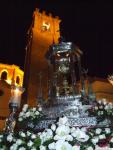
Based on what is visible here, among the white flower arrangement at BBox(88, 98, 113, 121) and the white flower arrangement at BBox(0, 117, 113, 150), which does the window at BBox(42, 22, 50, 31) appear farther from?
the white flower arrangement at BBox(0, 117, 113, 150)

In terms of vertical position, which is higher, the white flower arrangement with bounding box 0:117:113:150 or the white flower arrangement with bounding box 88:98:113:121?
the white flower arrangement with bounding box 88:98:113:121

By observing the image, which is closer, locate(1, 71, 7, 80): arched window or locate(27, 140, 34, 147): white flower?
locate(27, 140, 34, 147): white flower

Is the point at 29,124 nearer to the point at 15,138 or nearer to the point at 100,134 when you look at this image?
the point at 15,138

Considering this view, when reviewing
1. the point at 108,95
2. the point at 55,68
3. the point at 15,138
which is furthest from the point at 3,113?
the point at 15,138

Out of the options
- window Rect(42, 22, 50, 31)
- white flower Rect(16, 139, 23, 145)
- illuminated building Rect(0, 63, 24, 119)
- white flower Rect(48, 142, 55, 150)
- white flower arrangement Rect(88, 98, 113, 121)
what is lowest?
white flower Rect(48, 142, 55, 150)

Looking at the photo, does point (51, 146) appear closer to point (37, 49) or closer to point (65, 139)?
point (65, 139)

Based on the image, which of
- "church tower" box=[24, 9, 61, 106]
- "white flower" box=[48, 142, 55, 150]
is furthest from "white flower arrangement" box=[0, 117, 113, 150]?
"church tower" box=[24, 9, 61, 106]

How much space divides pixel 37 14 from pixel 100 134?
2499 centimetres

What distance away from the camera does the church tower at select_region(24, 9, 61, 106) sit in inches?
879

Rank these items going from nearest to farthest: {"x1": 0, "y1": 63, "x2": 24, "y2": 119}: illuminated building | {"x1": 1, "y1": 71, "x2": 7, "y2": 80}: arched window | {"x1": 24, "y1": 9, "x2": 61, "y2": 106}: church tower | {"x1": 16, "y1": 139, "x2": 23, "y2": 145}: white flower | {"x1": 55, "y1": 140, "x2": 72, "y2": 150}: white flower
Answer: {"x1": 55, "y1": 140, "x2": 72, "y2": 150}: white flower
{"x1": 16, "y1": 139, "x2": 23, "y2": 145}: white flower
{"x1": 24, "y1": 9, "x2": 61, "y2": 106}: church tower
{"x1": 0, "y1": 63, "x2": 24, "y2": 119}: illuminated building
{"x1": 1, "y1": 71, "x2": 7, "y2": 80}: arched window

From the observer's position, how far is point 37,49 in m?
25.1

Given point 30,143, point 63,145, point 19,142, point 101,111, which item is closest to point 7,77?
point 101,111

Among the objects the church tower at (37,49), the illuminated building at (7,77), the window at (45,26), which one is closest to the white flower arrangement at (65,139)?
the church tower at (37,49)

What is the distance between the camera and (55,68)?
684cm
